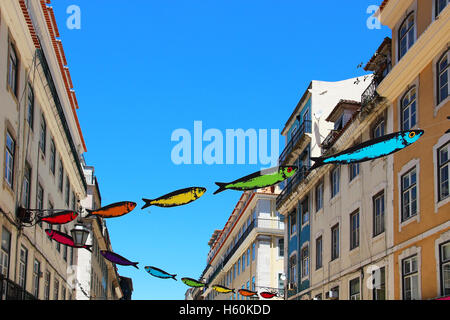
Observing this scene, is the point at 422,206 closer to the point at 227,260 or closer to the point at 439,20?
the point at 439,20

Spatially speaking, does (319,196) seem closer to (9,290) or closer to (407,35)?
(407,35)

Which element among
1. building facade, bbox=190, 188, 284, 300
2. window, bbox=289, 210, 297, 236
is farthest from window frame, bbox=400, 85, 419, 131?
building facade, bbox=190, 188, 284, 300

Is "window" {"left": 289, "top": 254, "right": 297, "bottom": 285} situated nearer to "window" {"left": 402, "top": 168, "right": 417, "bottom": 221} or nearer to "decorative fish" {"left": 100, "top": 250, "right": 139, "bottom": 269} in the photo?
"window" {"left": 402, "top": 168, "right": 417, "bottom": 221}

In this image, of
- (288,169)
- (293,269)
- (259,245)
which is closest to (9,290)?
(288,169)

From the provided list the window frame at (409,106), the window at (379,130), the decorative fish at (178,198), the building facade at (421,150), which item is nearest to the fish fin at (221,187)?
the decorative fish at (178,198)

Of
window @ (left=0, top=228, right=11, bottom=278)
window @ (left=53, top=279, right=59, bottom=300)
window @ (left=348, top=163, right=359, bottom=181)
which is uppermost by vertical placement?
window @ (left=348, top=163, right=359, bottom=181)

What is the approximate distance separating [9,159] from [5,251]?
7.32ft

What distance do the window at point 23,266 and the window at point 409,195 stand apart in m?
10.8

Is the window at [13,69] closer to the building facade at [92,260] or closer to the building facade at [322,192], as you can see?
the building facade at [322,192]

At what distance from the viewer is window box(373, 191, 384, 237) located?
21.5 meters

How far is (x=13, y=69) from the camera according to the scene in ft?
54.6

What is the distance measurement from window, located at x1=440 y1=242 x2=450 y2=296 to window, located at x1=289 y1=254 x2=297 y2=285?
15643mm

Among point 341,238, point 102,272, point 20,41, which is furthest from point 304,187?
point 102,272
